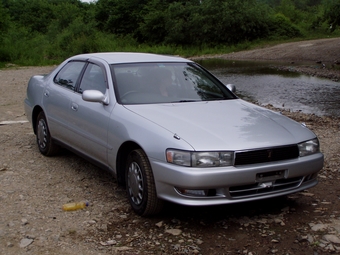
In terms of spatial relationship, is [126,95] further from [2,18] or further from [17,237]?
[2,18]

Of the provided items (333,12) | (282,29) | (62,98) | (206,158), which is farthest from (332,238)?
(282,29)

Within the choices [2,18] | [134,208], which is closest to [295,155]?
[134,208]

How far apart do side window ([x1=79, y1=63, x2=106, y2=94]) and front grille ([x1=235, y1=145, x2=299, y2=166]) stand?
1.97 m

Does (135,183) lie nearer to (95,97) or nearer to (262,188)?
(95,97)

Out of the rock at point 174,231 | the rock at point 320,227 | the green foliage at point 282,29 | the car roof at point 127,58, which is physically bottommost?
the green foliage at point 282,29

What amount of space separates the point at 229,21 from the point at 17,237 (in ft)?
128

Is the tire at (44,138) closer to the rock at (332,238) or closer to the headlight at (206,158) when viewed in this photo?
the headlight at (206,158)

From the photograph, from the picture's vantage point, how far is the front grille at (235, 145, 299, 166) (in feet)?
14.2

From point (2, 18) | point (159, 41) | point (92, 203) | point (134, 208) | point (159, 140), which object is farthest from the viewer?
point (159, 41)

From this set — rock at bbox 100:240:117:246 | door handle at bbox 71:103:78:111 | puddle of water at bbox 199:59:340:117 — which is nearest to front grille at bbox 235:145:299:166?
rock at bbox 100:240:117:246

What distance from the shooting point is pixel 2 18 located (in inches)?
1225

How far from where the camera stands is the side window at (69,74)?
6.34 meters

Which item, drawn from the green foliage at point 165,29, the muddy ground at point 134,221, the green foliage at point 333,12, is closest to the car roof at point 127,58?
the muddy ground at point 134,221

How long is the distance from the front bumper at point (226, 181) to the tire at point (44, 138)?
273 centimetres
